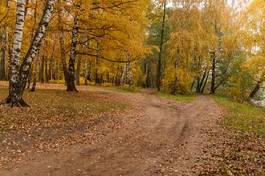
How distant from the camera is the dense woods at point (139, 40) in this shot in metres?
21.1

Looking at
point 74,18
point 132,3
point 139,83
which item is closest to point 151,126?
point 132,3

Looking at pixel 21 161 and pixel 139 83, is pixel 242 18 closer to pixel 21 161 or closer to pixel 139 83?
pixel 139 83

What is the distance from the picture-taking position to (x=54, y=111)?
16281mm

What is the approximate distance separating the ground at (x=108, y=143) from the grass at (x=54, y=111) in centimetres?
3

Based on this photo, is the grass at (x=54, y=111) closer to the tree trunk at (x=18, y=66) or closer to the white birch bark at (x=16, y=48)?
the tree trunk at (x=18, y=66)

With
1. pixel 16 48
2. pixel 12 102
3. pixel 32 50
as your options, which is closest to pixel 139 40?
pixel 32 50

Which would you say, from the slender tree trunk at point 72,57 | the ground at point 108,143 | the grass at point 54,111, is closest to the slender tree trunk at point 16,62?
the grass at point 54,111

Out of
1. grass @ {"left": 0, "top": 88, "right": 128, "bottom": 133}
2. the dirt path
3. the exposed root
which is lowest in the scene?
the dirt path

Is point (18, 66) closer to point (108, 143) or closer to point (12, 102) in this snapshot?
point (12, 102)

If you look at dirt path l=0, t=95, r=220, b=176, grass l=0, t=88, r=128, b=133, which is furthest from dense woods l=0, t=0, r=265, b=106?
dirt path l=0, t=95, r=220, b=176

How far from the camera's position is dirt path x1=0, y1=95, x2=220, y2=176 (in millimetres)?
9625

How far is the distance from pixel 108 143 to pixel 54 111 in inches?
186

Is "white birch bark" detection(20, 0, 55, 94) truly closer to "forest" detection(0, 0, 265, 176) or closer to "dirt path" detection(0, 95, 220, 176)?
"forest" detection(0, 0, 265, 176)

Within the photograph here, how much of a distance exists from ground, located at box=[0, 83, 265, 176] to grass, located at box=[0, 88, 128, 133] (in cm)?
3
